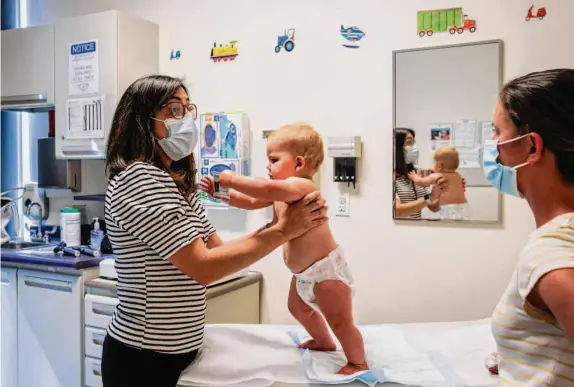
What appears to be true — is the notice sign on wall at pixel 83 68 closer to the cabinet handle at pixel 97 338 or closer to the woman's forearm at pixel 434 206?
the cabinet handle at pixel 97 338

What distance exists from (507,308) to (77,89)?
2681 mm

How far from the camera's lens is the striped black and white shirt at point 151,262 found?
1.39 metres

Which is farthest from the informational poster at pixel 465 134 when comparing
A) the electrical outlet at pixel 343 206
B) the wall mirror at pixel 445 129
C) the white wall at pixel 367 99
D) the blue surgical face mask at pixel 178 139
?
the blue surgical face mask at pixel 178 139

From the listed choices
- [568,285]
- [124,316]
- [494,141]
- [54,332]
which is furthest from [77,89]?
[568,285]

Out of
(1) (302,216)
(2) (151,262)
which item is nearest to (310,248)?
(1) (302,216)

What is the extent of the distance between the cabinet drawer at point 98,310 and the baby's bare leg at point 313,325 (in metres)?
1.06

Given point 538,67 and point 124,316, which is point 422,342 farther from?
point 538,67

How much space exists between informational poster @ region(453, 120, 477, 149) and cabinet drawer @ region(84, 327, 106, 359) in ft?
6.25

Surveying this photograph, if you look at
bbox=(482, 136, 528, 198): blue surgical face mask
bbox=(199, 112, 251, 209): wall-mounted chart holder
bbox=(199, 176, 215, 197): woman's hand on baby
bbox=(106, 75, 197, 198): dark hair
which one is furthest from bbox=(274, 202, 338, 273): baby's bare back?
bbox=(199, 112, 251, 209): wall-mounted chart holder

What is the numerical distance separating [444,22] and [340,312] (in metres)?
1.43

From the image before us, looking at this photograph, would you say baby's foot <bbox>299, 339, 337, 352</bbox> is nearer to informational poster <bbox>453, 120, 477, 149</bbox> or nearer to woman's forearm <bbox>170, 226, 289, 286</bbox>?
woman's forearm <bbox>170, 226, 289, 286</bbox>

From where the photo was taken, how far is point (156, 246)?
1.39 metres

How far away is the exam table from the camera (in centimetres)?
156

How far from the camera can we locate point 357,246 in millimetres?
2564
